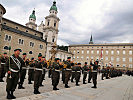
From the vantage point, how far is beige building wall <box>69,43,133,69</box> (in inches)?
2434

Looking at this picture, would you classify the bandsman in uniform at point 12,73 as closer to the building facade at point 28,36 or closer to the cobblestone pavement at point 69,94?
the cobblestone pavement at point 69,94

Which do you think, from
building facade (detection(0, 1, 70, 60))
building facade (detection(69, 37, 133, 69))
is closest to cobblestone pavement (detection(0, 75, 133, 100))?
building facade (detection(0, 1, 70, 60))

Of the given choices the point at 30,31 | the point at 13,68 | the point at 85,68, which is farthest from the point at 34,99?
the point at 30,31

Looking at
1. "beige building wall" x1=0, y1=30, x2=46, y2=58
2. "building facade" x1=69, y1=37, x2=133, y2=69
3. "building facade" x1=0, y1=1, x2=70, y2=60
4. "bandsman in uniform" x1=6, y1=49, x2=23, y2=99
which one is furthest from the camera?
"building facade" x1=69, y1=37, x2=133, y2=69

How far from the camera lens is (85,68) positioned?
518 inches

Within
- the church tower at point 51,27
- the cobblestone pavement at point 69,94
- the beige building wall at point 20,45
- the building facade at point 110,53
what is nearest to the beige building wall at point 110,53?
the building facade at point 110,53

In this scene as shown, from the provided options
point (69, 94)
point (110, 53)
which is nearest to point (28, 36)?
point (69, 94)

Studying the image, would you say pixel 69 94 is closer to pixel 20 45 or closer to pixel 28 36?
pixel 20 45

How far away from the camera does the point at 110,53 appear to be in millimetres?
65000

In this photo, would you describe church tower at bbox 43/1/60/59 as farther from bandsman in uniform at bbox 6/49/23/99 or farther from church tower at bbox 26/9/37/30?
bandsman in uniform at bbox 6/49/23/99

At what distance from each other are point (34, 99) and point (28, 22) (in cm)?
6716

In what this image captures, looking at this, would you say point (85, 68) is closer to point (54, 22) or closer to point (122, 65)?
point (54, 22)

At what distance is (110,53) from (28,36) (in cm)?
4488

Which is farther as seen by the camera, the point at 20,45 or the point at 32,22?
the point at 32,22
